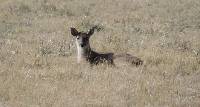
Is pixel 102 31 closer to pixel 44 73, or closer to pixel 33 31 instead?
pixel 33 31

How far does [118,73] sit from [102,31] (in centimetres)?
785

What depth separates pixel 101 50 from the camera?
17578 mm

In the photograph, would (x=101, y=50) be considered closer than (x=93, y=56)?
No

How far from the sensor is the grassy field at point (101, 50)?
11519mm

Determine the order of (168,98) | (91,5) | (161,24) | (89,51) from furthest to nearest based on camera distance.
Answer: (91,5) < (161,24) < (89,51) < (168,98)

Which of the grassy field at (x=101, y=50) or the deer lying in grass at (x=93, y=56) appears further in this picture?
the deer lying in grass at (x=93, y=56)

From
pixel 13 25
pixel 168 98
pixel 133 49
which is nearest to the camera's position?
pixel 168 98

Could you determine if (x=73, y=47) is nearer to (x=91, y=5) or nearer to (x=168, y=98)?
(x=168, y=98)

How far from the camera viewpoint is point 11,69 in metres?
13.5

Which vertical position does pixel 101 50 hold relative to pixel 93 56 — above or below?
below

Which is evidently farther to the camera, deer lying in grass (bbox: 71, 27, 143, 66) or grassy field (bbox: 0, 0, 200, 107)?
deer lying in grass (bbox: 71, 27, 143, 66)

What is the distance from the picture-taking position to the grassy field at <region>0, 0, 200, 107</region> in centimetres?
1152

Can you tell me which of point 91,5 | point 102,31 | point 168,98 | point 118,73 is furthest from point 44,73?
point 91,5

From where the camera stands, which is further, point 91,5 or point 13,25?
point 91,5
